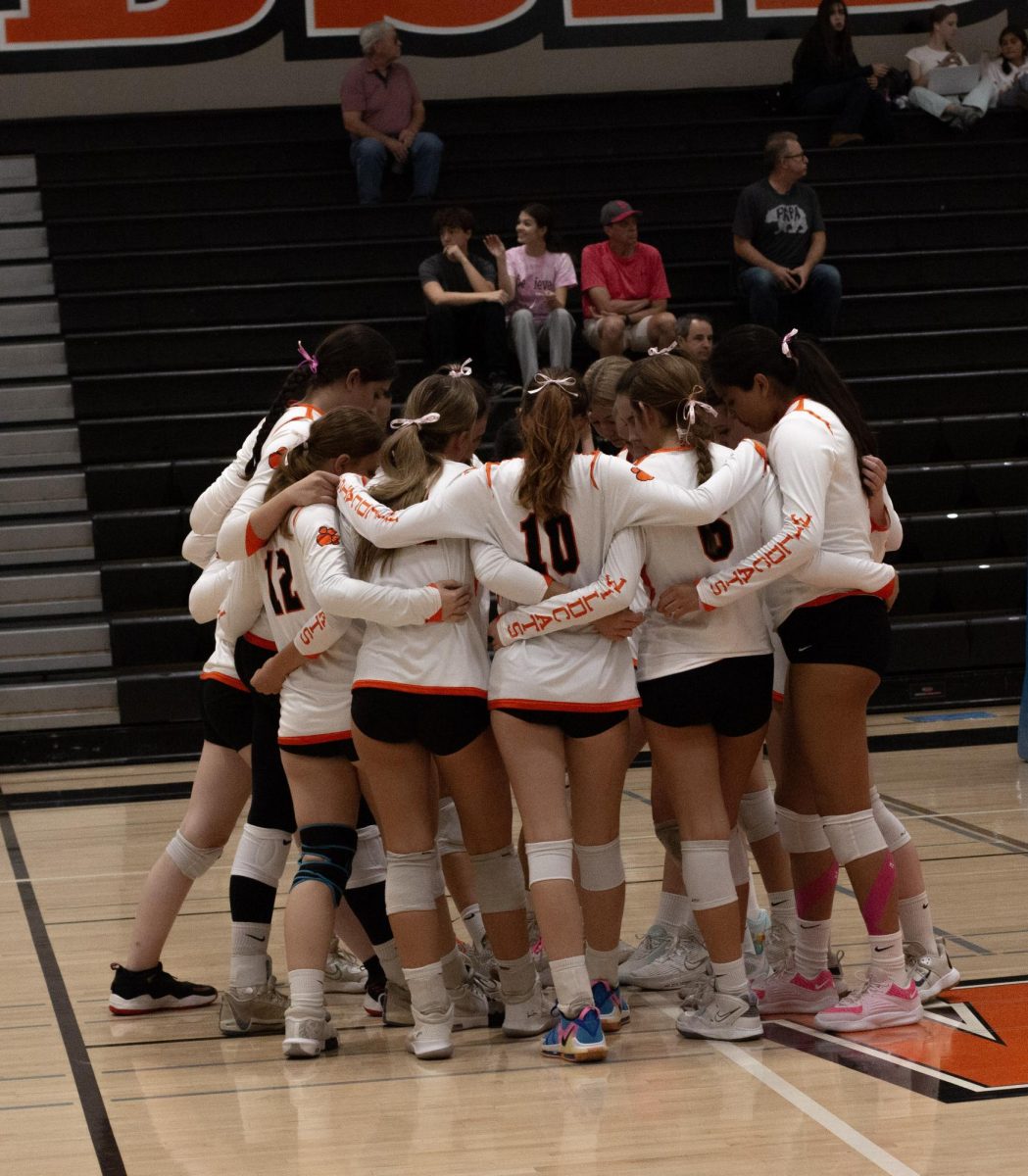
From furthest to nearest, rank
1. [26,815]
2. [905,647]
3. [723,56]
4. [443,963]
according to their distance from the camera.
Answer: [723,56] → [905,647] → [26,815] → [443,963]

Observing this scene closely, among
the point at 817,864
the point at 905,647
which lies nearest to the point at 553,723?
the point at 817,864

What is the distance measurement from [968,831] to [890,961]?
210 cm

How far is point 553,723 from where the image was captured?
352 cm

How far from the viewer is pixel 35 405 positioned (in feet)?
31.2

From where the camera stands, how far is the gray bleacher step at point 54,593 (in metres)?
8.52

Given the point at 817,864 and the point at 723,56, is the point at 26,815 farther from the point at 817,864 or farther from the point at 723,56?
the point at 723,56

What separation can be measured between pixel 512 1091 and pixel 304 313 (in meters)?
7.41

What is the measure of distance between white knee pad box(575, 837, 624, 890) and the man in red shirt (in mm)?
5804

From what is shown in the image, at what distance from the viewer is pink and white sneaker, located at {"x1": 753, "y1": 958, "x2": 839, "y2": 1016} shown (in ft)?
12.4

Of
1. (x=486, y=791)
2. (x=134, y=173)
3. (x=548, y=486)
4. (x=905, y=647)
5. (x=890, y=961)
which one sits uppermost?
(x=134, y=173)

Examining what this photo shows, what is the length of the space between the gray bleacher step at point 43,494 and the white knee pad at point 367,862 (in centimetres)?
545

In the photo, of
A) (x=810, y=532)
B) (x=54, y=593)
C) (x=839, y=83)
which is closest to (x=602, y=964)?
(x=810, y=532)

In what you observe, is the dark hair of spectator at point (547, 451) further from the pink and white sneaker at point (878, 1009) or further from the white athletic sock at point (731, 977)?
the pink and white sneaker at point (878, 1009)

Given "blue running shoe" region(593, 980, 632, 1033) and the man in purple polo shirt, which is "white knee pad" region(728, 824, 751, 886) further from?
the man in purple polo shirt
